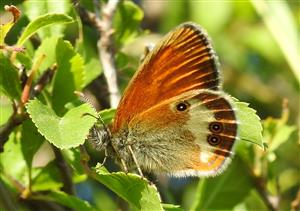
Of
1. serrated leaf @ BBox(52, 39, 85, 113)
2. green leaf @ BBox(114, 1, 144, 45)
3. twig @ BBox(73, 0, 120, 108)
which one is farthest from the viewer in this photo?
green leaf @ BBox(114, 1, 144, 45)

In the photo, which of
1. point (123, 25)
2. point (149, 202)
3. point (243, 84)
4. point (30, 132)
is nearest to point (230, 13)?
point (243, 84)

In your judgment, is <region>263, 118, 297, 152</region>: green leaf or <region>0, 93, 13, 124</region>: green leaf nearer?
<region>0, 93, 13, 124</region>: green leaf

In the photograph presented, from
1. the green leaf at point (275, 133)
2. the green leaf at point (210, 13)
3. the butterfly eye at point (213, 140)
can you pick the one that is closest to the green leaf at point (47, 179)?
the butterfly eye at point (213, 140)

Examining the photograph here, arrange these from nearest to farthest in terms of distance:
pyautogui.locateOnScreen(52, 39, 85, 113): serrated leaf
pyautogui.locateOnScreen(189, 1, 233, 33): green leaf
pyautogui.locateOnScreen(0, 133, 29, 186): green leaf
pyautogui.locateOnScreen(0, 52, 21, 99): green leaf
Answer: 1. pyautogui.locateOnScreen(0, 52, 21, 99): green leaf
2. pyautogui.locateOnScreen(52, 39, 85, 113): serrated leaf
3. pyautogui.locateOnScreen(0, 133, 29, 186): green leaf
4. pyautogui.locateOnScreen(189, 1, 233, 33): green leaf

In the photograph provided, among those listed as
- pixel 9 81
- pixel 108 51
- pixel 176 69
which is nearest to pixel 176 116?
pixel 176 69

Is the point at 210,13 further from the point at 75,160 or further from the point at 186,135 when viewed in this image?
the point at 75,160

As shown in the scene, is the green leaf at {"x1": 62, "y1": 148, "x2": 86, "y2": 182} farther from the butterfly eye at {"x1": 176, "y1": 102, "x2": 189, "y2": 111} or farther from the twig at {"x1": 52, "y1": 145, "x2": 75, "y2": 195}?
the butterfly eye at {"x1": 176, "y1": 102, "x2": 189, "y2": 111}

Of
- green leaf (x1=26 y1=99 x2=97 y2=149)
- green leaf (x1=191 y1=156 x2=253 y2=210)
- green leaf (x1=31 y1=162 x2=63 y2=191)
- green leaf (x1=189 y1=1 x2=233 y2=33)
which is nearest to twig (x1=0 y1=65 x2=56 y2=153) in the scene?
green leaf (x1=26 y1=99 x2=97 y2=149)
